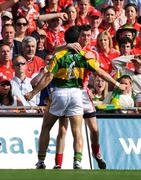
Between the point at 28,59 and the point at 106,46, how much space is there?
1809 mm

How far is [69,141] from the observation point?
1377 cm

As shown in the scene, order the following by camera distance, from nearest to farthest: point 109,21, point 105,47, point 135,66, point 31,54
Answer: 1. point 31,54
2. point 135,66
3. point 105,47
4. point 109,21

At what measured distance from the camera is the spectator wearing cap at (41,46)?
53.8 feet

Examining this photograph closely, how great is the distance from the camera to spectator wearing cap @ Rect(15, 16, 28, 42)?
16306 millimetres

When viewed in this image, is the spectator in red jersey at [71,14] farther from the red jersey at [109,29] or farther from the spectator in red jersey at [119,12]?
the spectator in red jersey at [119,12]

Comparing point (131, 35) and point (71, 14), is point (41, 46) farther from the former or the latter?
point (131, 35)

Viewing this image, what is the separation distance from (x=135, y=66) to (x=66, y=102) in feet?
14.0

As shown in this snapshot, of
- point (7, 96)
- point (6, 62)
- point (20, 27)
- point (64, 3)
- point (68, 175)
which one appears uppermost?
point (64, 3)

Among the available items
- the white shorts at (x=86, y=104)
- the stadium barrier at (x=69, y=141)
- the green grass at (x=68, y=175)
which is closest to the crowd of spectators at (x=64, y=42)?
the stadium barrier at (x=69, y=141)

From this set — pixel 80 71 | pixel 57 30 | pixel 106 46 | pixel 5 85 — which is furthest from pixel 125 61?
pixel 80 71

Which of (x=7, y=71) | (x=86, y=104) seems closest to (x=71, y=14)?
(x=7, y=71)

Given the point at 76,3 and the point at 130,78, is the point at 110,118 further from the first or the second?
the point at 76,3

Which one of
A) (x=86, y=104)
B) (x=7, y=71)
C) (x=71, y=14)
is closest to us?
(x=86, y=104)

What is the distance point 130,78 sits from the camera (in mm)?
15188
